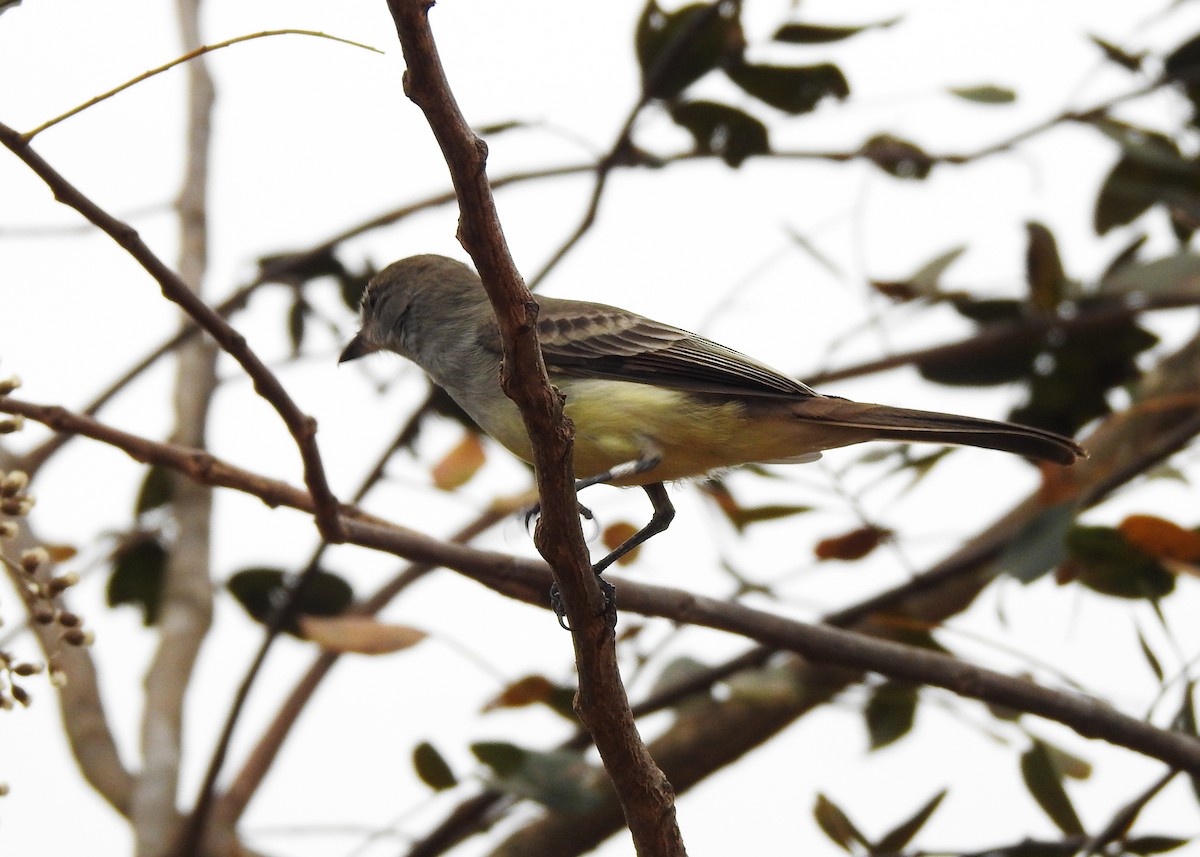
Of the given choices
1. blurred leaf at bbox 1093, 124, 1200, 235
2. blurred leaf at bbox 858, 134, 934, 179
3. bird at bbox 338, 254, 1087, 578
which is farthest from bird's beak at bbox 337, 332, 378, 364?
blurred leaf at bbox 1093, 124, 1200, 235

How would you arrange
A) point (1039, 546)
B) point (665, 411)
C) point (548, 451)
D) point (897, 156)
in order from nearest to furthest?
point (548, 451), point (1039, 546), point (665, 411), point (897, 156)

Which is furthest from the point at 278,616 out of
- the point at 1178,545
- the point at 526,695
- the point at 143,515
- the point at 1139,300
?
the point at 1139,300

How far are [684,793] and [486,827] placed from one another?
100 cm

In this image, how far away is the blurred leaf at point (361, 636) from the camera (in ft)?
12.2

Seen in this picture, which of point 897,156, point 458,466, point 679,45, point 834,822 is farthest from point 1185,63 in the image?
point 834,822

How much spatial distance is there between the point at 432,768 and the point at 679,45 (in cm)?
259

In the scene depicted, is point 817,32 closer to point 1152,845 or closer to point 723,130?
point 723,130

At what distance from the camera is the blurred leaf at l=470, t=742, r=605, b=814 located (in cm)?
398

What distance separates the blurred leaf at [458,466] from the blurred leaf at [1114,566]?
6.76ft

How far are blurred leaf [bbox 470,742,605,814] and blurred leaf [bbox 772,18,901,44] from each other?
8.68ft

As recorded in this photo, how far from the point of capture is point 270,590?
484 cm

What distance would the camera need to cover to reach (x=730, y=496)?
4.98 meters

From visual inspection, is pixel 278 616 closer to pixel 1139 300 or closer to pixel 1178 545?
pixel 1178 545

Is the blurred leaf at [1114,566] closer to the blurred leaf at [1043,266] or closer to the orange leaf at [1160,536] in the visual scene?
the orange leaf at [1160,536]
